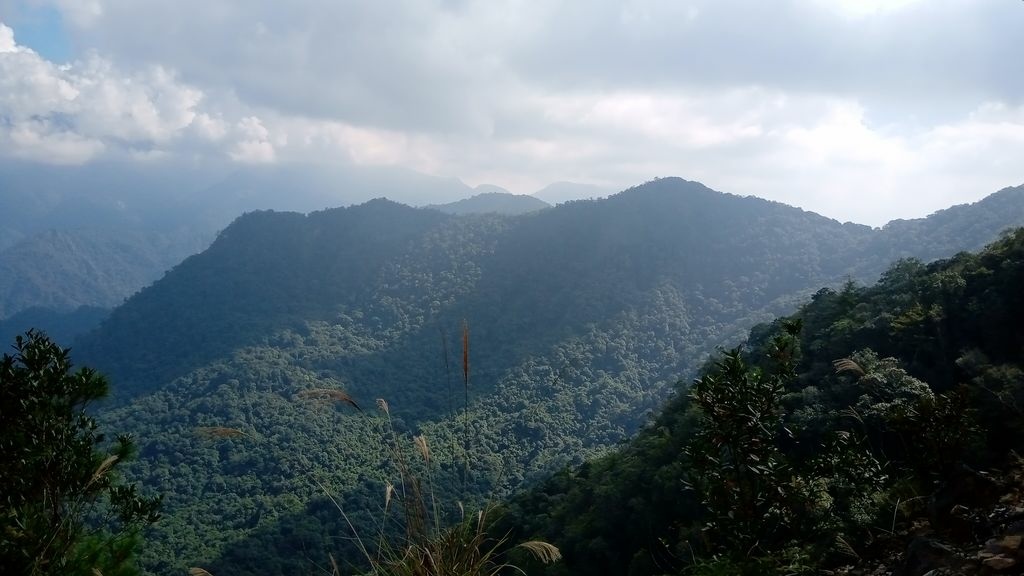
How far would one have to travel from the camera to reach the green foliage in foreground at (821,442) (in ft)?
10.8

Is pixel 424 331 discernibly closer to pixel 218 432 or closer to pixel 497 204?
pixel 218 432

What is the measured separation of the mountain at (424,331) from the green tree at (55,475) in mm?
26602

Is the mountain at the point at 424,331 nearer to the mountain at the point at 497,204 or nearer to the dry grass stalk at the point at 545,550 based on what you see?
the dry grass stalk at the point at 545,550

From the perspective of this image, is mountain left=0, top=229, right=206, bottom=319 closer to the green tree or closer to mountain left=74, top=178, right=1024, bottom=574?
mountain left=74, top=178, right=1024, bottom=574

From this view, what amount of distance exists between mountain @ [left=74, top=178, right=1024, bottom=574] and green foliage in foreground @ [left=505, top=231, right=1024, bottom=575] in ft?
58.4

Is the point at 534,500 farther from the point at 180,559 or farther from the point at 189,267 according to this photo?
the point at 189,267

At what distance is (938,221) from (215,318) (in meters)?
93.9

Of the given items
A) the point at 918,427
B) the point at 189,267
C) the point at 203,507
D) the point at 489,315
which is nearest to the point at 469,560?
the point at 918,427

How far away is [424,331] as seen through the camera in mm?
76375

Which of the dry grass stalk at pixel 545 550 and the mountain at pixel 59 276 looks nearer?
the dry grass stalk at pixel 545 550

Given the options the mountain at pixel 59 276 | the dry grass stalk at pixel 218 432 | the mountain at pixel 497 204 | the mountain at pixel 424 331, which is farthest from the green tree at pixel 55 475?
the mountain at pixel 497 204

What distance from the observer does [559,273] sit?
279ft

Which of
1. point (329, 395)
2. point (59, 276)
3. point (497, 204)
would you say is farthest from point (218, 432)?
point (59, 276)

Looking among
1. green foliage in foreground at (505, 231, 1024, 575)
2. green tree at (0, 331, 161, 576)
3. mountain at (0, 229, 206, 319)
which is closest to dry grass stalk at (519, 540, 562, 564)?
green foliage in foreground at (505, 231, 1024, 575)
